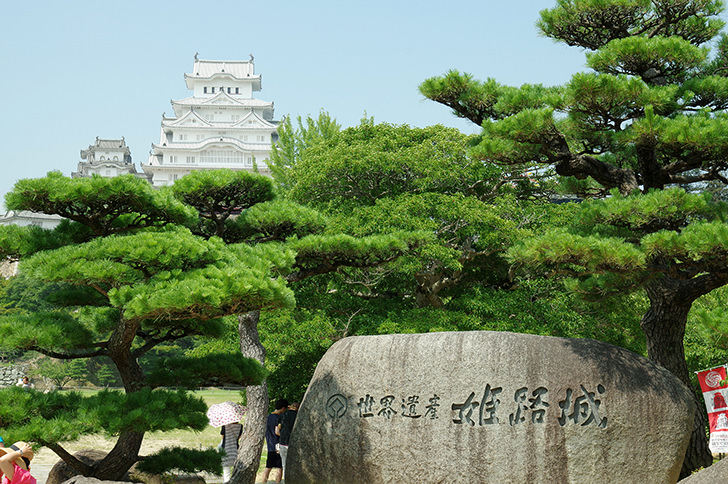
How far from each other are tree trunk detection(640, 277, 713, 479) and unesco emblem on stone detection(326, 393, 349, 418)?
3320 mm

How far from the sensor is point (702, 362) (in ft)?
32.3

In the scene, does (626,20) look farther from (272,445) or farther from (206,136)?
(206,136)

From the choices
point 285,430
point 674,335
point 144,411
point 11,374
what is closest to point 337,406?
point 285,430

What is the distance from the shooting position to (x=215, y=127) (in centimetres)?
4122

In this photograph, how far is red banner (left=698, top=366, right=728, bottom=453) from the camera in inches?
256

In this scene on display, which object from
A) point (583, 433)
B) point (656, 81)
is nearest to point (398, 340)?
point (583, 433)

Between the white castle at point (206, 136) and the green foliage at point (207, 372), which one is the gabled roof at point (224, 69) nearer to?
the white castle at point (206, 136)

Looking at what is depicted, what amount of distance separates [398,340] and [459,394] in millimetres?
855

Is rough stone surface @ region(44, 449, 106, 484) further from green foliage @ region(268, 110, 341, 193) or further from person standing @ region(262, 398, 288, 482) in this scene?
green foliage @ region(268, 110, 341, 193)

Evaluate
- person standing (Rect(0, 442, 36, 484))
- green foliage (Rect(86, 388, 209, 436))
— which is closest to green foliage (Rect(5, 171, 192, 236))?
green foliage (Rect(86, 388, 209, 436))

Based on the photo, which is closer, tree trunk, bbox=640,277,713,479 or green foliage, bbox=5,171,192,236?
green foliage, bbox=5,171,192,236

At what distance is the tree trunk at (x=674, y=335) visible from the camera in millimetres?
6426

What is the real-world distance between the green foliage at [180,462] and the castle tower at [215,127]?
3146 centimetres

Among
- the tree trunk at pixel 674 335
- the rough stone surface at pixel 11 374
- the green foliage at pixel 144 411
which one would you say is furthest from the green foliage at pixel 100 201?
the rough stone surface at pixel 11 374
